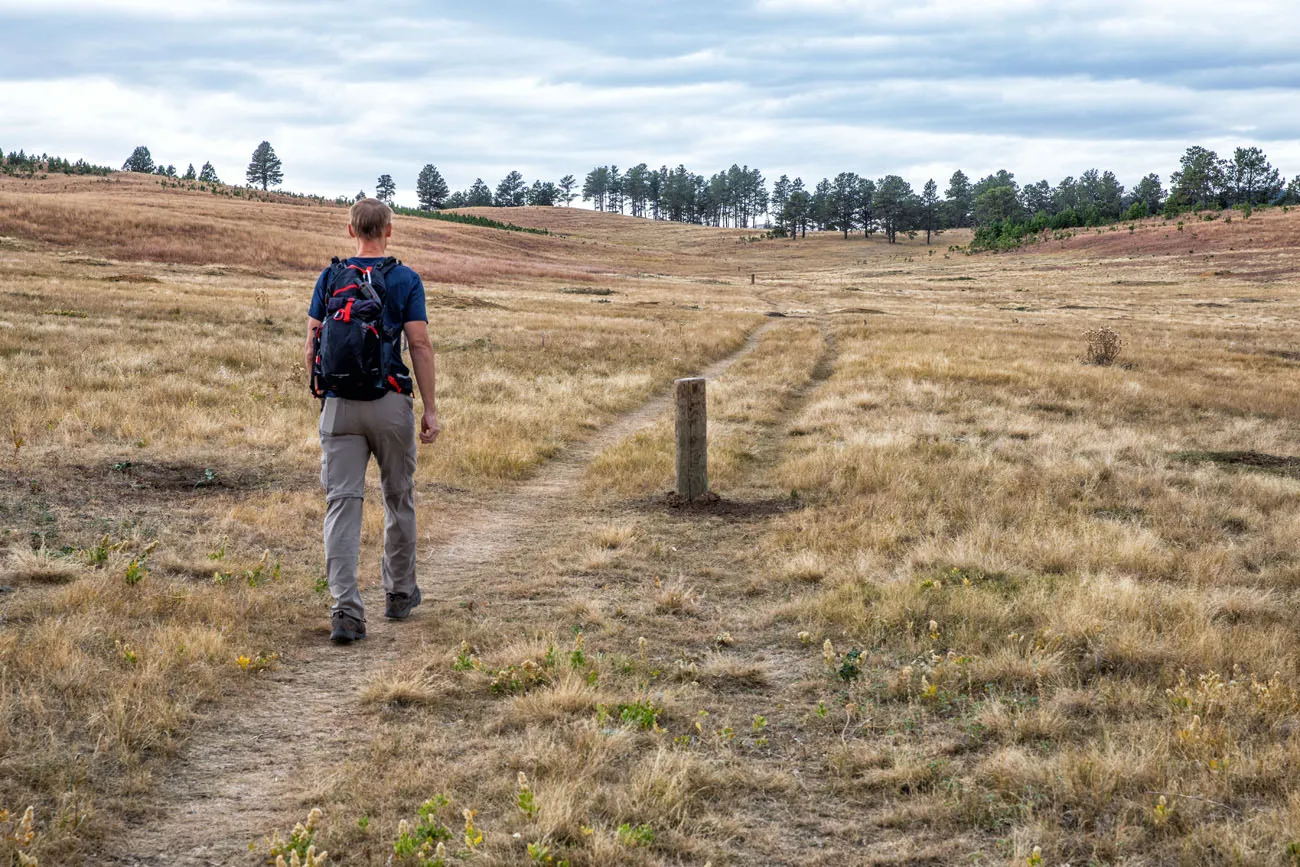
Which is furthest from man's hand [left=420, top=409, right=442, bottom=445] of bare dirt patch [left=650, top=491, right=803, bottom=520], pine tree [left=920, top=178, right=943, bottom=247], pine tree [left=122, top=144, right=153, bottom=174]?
pine tree [left=122, top=144, right=153, bottom=174]

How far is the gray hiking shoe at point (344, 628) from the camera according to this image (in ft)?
19.7

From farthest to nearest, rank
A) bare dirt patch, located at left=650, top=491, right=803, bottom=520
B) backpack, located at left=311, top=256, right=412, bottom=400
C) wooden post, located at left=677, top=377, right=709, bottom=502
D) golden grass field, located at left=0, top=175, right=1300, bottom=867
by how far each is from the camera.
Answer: wooden post, located at left=677, top=377, right=709, bottom=502, bare dirt patch, located at left=650, top=491, right=803, bottom=520, backpack, located at left=311, top=256, right=412, bottom=400, golden grass field, located at left=0, top=175, right=1300, bottom=867

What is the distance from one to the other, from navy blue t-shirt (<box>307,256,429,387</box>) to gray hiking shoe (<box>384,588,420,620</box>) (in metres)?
1.72

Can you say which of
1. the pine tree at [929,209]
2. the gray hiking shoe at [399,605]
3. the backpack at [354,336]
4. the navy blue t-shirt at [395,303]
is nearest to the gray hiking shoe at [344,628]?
the gray hiking shoe at [399,605]

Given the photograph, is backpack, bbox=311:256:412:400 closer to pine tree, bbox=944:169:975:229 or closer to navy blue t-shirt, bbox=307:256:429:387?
navy blue t-shirt, bbox=307:256:429:387

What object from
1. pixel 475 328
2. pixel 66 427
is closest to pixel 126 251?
pixel 475 328

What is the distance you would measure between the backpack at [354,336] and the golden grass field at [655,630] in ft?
5.84

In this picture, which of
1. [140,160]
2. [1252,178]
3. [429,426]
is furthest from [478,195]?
[429,426]

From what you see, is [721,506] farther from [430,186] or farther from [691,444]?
[430,186]

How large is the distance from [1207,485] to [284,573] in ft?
34.6

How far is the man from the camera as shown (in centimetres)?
582

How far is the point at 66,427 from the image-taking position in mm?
11031

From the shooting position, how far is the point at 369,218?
19.0 feet

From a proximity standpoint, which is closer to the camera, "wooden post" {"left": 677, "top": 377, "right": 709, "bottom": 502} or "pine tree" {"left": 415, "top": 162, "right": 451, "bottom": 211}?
"wooden post" {"left": 677, "top": 377, "right": 709, "bottom": 502}
